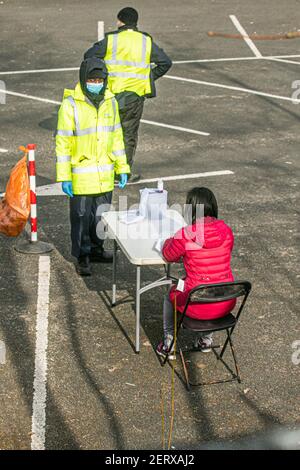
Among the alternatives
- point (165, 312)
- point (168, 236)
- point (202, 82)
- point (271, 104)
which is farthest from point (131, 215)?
point (202, 82)

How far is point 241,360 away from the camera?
8.54 metres

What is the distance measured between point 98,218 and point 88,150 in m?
0.81

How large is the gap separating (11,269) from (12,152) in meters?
4.54

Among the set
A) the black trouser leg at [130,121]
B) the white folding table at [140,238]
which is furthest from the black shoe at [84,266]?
the black trouser leg at [130,121]

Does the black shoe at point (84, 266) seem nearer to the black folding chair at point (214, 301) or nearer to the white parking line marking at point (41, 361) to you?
the white parking line marking at point (41, 361)

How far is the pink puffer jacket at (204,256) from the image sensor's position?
7.95m

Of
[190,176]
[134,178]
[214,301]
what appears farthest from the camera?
[190,176]

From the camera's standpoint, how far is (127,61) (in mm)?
12438

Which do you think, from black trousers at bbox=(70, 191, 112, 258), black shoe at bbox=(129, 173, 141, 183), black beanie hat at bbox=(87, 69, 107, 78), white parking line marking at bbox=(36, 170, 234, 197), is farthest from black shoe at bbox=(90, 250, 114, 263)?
black shoe at bbox=(129, 173, 141, 183)

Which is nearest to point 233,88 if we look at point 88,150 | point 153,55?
point 153,55

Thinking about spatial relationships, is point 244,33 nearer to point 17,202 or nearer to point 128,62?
point 128,62

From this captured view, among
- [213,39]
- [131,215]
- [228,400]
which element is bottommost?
[213,39]
